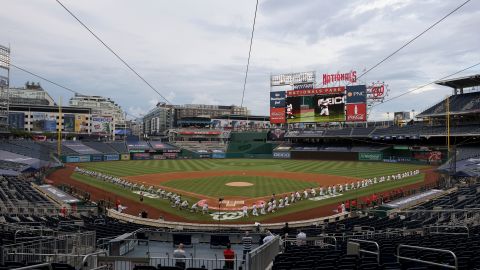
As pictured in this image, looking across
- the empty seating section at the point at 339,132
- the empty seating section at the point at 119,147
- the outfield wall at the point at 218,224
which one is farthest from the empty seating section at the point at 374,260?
the empty seating section at the point at 119,147

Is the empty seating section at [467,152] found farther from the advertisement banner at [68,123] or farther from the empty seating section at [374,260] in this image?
the advertisement banner at [68,123]

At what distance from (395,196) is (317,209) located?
7429mm

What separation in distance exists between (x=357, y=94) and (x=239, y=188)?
41964 millimetres

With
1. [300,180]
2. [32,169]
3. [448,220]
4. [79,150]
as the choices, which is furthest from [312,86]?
[448,220]

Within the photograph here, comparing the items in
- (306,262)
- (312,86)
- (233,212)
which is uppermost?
(312,86)

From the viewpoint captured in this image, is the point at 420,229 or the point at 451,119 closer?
the point at 420,229

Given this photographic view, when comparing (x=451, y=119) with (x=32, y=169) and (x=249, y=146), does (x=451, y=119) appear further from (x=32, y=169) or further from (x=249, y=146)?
(x=32, y=169)

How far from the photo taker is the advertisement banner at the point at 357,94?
2761 inches

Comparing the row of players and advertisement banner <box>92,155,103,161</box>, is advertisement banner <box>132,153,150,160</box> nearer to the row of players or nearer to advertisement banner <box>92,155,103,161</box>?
advertisement banner <box>92,155,103,161</box>

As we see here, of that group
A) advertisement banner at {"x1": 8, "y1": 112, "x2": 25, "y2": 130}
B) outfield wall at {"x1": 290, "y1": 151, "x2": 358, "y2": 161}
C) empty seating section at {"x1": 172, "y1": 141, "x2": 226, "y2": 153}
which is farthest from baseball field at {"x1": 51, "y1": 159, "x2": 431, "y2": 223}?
advertisement banner at {"x1": 8, "y1": 112, "x2": 25, "y2": 130}

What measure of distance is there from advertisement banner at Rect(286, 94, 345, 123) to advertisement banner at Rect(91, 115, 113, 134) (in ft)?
217

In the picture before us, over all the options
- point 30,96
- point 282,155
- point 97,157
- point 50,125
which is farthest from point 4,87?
point 30,96

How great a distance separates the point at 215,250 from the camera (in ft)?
49.2

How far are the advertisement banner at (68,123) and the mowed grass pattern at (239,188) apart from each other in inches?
3726
